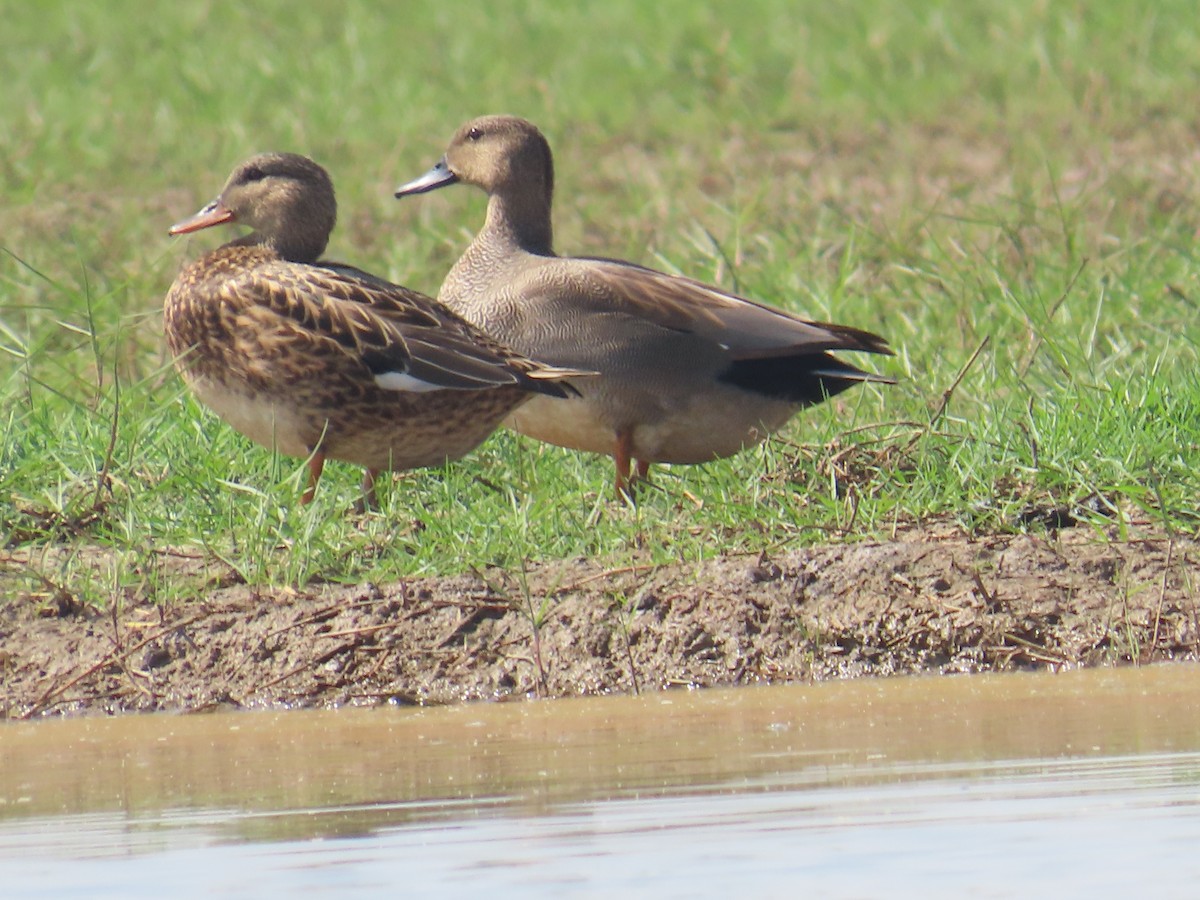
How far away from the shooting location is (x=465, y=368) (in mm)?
5883

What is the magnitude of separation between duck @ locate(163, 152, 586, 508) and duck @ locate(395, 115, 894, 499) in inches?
6.6

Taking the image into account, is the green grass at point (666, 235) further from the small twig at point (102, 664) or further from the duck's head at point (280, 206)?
the duck's head at point (280, 206)

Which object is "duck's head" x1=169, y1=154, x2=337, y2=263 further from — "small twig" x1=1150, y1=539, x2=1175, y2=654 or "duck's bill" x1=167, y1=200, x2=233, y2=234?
"small twig" x1=1150, y1=539, x2=1175, y2=654

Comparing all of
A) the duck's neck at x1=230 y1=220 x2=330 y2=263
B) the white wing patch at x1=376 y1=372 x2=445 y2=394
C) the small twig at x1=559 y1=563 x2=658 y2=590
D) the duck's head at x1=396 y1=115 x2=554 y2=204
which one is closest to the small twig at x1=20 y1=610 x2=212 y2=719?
the small twig at x1=559 y1=563 x2=658 y2=590

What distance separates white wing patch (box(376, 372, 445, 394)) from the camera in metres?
5.81

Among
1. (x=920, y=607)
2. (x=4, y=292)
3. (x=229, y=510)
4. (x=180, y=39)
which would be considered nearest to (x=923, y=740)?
(x=920, y=607)

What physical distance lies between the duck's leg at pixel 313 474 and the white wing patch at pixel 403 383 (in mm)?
259

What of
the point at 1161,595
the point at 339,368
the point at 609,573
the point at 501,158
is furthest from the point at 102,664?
the point at 501,158

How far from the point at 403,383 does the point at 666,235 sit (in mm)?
3790

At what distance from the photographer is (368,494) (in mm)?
5906

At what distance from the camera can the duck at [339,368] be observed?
583 centimetres

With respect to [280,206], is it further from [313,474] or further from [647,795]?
[647,795]

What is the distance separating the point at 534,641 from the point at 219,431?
75.5 inches

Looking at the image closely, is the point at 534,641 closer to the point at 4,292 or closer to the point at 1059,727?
the point at 1059,727
